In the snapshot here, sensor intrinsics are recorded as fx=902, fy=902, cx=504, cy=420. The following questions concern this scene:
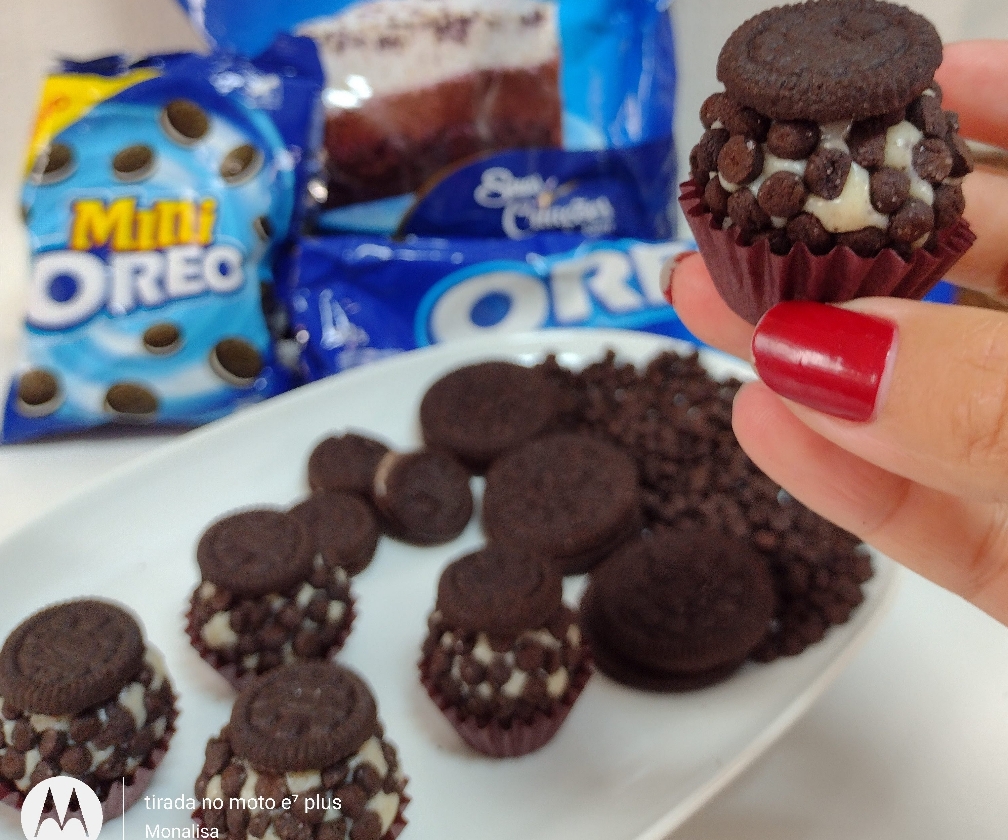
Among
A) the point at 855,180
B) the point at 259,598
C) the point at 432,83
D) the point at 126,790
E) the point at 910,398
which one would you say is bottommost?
the point at 126,790

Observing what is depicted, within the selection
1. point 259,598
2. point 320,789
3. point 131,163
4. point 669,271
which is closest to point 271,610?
point 259,598

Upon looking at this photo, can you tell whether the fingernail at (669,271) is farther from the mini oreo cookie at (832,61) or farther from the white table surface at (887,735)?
the white table surface at (887,735)

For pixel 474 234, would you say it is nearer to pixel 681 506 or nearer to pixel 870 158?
pixel 681 506

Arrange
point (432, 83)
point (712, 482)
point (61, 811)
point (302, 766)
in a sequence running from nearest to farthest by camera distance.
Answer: point (302, 766), point (61, 811), point (712, 482), point (432, 83)

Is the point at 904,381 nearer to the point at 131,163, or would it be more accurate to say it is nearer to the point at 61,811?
the point at 61,811

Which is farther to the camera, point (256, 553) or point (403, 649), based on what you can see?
point (403, 649)

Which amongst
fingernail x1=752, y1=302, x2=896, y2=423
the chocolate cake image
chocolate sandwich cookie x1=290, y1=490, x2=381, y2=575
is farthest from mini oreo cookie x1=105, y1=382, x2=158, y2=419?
fingernail x1=752, y1=302, x2=896, y2=423

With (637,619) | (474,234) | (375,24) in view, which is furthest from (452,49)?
(637,619)

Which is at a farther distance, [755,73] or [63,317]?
[63,317]
